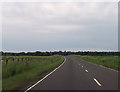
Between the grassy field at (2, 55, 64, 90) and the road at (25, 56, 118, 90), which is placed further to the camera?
the grassy field at (2, 55, 64, 90)

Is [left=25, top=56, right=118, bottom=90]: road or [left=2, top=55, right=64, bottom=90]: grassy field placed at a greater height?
[left=2, top=55, right=64, bottom=90]: grassy field

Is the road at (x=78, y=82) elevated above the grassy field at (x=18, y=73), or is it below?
below

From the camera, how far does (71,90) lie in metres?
9.66

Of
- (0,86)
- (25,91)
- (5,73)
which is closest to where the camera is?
(25,91)

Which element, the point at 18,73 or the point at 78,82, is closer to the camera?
the point at 78,82

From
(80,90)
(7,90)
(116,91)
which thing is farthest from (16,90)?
(116,91)

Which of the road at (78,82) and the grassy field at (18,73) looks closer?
the road at (78,82)

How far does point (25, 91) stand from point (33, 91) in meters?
0.36

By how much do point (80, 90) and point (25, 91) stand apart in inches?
100

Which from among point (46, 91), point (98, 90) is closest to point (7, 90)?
point (46, 91)

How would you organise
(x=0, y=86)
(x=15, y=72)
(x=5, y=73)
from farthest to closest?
(x=15, y=72)
(x=5, y=73)
(x=0, y=86)

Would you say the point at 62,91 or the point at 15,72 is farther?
the point at 15,72

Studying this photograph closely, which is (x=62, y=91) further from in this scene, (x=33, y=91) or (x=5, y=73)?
(x=5, y=73)

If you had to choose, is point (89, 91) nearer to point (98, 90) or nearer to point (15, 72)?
point (98, 90)
